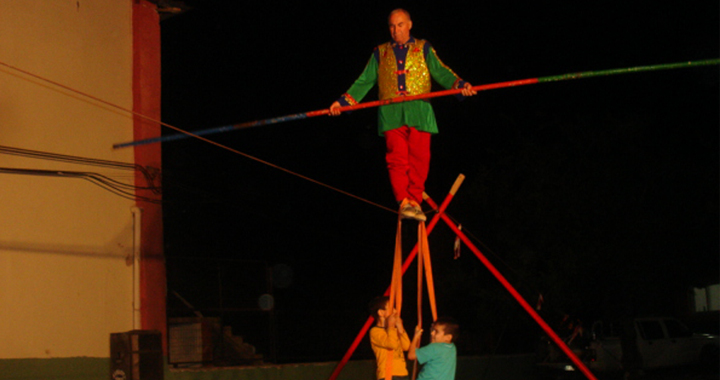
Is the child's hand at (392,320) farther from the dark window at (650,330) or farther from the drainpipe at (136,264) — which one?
the dark window at (650,330)

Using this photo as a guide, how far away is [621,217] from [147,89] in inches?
303

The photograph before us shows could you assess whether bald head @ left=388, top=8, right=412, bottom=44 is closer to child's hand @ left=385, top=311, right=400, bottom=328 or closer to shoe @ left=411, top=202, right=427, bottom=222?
shoe @ left=411, top=202, right=427, bottom=222

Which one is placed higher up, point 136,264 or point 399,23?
point 399,23

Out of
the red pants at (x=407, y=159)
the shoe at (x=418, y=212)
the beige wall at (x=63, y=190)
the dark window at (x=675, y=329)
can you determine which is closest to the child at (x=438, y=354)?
the shoe at (x=418, y=212)

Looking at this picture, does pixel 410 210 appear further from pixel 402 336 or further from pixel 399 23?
pixel 399 23

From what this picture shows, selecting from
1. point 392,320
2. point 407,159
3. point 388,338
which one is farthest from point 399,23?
point 388,338

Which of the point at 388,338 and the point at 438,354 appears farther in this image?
the point at 388,338

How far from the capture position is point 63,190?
7426 mm

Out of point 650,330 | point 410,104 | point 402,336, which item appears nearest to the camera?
point 410,104

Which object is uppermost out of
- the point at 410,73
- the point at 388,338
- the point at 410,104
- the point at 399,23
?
the point at 399,23

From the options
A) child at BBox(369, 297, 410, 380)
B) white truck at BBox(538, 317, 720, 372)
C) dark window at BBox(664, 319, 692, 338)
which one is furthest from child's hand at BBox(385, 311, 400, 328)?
dark window at BBox(664, 319, 692, 338)

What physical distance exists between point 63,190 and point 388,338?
3881 millimetres

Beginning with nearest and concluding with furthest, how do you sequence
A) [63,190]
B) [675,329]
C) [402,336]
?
[402,336], [63,190], [675,329]

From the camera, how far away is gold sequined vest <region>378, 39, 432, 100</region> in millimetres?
5098
